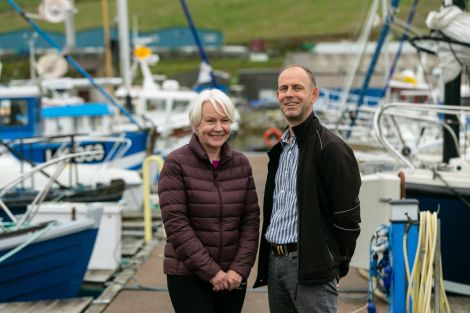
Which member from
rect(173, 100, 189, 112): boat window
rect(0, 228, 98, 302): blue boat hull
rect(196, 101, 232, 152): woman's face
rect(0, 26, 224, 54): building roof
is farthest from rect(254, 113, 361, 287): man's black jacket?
rect(0, 26, 224, 54): building roof

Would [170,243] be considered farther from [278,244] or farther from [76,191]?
[76,191]

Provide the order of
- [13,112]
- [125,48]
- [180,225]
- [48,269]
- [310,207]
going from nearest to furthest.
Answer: [310,207]
[180,225]
[48,269]
[13,112]
[125,48]

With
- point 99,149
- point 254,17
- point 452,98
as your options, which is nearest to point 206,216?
point 452,98

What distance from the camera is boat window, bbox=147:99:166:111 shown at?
71.6ft

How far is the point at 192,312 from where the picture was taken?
3.59m

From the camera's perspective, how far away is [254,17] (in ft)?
303

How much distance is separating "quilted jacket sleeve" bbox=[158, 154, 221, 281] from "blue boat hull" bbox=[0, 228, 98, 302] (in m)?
3.26

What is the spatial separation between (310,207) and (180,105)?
61.1 ft

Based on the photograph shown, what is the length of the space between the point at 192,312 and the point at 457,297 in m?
Result: 3.47

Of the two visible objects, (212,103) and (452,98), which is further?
(452,98)

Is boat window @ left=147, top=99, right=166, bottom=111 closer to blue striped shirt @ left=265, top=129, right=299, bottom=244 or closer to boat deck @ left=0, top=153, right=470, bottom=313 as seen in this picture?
boat deck @ left=0, top=153, right=470, bottom=313

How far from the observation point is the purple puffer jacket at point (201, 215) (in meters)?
3.52

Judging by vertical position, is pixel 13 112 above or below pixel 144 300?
above

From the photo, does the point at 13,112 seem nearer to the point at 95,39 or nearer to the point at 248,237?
the point at 248,237
